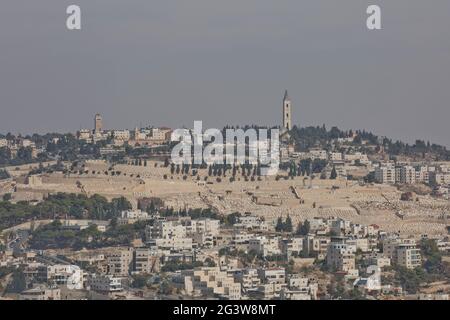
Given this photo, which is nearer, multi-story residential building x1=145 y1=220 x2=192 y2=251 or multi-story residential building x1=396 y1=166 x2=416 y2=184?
multi-story residential building x1=145 y1=220 x2=192 y2=251

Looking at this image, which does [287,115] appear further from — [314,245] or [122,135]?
[314,245]

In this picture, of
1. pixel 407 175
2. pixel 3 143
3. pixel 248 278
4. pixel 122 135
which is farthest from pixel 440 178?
pixel 248 278

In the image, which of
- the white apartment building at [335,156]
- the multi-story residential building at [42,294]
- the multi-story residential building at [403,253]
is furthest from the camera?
the white apartment building at [335,156]

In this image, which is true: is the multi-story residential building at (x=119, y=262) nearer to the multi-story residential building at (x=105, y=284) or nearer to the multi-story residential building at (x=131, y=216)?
the multi-story residential building at (x=105, y=284)

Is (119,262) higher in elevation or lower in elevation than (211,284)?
lower

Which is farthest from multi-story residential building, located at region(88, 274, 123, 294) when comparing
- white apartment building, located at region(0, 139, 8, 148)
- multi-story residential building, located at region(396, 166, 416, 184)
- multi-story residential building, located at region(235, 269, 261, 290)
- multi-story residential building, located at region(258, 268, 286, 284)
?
white apartment building, located at region(0, 139, 8, 148)

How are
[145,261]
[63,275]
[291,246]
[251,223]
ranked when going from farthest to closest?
[251,223] → [291,246] → [145,261] → [63,275]

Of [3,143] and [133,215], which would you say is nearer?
[133,215]

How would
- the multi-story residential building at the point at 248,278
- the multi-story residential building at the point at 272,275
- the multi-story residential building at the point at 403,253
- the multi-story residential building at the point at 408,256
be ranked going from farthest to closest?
the multi-story residential building at the point at 403,253
the multi-story residential building at the point at 408,256
the multi-story residential building at the point at 272,275
the multi-story residential building at the point at 248,278

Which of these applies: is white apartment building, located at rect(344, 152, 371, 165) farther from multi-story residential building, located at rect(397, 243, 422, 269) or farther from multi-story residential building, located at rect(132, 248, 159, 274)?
multi-story residential building, located at rect(132, 248, 159, 274)

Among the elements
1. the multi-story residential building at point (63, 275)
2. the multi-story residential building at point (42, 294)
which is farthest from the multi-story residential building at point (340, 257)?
the multi-story residential building at point (42, 294)

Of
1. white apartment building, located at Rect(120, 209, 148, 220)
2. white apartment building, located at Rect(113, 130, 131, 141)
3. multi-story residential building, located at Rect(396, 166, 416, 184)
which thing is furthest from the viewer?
white apartment building, located at Rect(113, 130, 131, 141)
